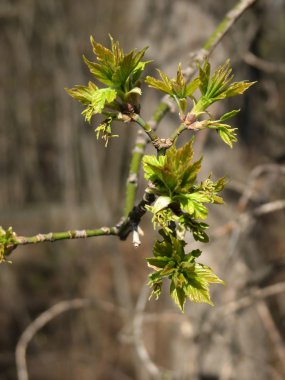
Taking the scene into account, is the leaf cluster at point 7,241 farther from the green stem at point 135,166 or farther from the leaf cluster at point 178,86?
the leaf cluster at point 178,86

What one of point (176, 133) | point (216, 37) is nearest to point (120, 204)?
point (216, 37)

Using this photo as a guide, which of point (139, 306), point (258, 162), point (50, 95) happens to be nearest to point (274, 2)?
point (258, 162)

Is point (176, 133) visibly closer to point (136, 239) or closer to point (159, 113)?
point (136, 239)

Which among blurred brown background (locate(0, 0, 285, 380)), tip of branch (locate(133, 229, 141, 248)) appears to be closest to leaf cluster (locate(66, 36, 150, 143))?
tip of branch (locate(133, 229, 141, 248))

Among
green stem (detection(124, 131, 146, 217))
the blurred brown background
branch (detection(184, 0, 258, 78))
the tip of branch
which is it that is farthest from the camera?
the blurred brown background

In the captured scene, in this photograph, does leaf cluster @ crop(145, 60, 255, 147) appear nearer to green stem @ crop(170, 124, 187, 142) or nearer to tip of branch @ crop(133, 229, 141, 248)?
green stem @ crop(170, 124, 187, 142)

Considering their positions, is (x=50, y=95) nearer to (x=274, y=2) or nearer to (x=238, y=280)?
(x=274, y=2)
